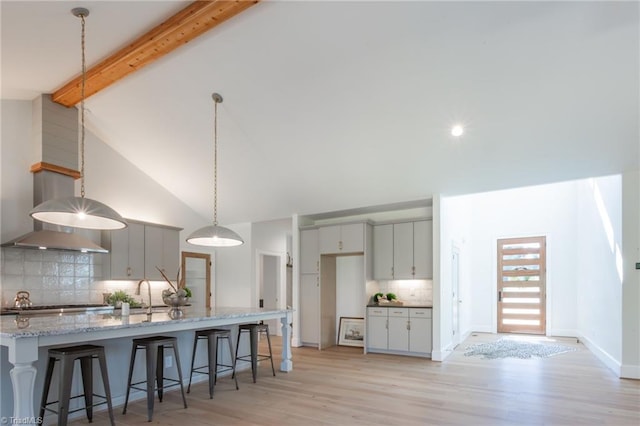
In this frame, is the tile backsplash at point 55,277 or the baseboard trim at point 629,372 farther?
the tile backsplash at point 55,277

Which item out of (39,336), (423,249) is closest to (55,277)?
(39,336)

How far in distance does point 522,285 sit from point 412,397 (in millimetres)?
6189

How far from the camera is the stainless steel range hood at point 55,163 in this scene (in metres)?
5.48

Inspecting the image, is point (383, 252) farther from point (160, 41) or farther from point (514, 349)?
point (160, 41)

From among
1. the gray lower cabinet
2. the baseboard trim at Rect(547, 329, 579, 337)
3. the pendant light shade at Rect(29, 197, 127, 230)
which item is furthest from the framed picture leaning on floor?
the pendant light shade at Rect(29, 197, 127, 230)

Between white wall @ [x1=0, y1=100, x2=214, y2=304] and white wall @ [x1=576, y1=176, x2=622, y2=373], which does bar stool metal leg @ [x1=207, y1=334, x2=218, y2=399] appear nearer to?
white wall @ [x1=0, y1=100, x2=214, y2=304]

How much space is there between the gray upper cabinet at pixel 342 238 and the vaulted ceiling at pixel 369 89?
54 cm

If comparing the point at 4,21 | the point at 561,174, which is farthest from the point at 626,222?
the point at 4,21

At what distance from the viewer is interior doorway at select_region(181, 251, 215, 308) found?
8035mm

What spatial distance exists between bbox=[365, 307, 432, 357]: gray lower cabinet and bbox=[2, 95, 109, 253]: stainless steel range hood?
4.36 meters

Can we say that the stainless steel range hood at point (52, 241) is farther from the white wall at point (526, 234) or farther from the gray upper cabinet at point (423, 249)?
the white wall at point (526, 234)

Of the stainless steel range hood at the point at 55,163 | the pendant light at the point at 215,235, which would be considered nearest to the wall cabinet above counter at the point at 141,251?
the stainless steel range hood at the point at 55,163

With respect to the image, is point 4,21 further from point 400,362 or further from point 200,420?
point 400,362

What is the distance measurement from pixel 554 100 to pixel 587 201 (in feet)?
14.7
